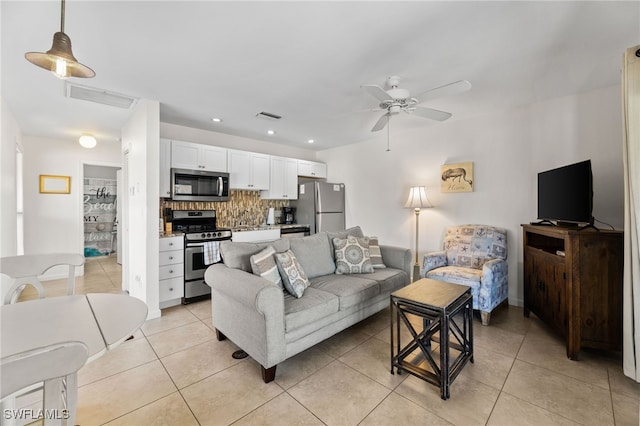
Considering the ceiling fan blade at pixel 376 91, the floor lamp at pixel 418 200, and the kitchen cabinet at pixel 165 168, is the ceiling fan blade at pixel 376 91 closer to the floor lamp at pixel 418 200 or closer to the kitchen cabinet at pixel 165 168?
the floor lamp at pixel 418 200

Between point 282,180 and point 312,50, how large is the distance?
3126 mm

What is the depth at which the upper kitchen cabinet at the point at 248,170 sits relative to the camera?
172 inches

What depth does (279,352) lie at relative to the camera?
6.39 feet

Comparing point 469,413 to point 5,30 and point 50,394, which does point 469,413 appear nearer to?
point 50,394

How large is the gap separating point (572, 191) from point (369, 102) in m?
2.15

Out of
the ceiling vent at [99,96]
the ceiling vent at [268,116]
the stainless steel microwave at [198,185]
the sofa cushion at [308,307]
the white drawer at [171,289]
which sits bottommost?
the white drawer at [171,289]

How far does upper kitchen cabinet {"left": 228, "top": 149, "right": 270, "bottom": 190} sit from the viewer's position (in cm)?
438

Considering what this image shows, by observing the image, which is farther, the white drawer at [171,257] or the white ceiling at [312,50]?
the white drawer at [171,257]

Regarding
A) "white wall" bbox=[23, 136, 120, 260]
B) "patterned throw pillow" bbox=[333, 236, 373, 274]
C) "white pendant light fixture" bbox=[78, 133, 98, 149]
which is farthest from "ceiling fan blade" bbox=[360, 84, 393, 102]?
"white wall" bbox=[23, 136, 120, 260]

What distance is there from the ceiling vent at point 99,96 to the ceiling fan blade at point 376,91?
2668 millimetres

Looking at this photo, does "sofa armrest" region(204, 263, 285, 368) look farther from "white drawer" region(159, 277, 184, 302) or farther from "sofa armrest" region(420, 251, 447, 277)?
"sofa armrest" region(420, 251, 447, 277)

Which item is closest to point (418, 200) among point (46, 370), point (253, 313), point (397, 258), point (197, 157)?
point (397, 258)

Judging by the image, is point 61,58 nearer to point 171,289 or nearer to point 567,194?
point 171,289

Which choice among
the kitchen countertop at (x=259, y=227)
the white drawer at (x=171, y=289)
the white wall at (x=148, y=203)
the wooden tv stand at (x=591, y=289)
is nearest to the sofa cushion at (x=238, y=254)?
the white wall at (x=148, y=203)
